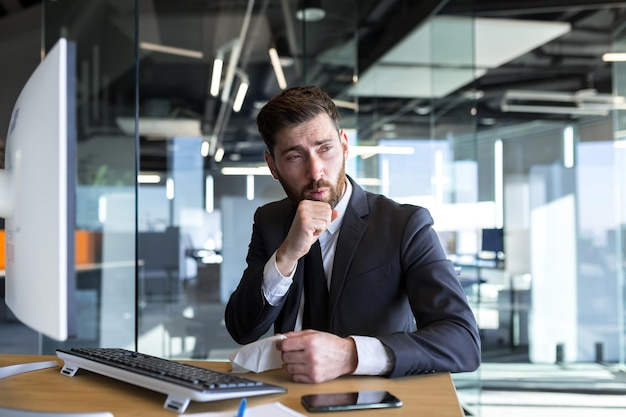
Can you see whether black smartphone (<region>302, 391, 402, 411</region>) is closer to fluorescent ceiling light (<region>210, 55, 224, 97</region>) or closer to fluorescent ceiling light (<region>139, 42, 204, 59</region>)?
fluorescent ceiling light (<region>210, 55, 224, 97</region>)

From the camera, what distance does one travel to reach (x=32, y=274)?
0.84 meters

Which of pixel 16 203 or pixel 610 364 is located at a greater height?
pixel 16 203

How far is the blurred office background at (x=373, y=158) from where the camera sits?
12.7 feet

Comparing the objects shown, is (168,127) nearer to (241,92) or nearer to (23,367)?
(241,92)

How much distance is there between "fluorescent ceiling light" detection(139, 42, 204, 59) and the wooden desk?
2.87 metres

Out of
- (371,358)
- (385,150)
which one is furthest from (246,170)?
(371,358)

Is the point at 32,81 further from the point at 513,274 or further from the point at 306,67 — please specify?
the point at 513,274

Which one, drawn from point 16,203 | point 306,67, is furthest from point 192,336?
point 16,203

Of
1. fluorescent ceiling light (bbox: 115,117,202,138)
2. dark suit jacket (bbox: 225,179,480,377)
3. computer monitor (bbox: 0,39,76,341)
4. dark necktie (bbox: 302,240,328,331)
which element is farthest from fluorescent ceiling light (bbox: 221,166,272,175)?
computer monitor (bbox: 0,39,76,341)

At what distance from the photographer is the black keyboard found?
1.03 meters

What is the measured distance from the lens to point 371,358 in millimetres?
1247

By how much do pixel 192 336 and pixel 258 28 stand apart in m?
1.94

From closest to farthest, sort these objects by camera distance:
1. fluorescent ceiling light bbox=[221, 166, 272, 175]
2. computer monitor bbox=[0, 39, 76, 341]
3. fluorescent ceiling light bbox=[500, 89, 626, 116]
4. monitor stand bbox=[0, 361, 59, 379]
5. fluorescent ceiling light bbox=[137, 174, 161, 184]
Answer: computer monitor bbox=[0, 39, 76, 341] < monitor stand bbox=[0, 361, 59, 379] < fluorescent ceiling light bbox=[221, 166, 272, 175] < fluorescent ceiling light bbox=[137, 174, 161, 184] < fluorescent ceiling light bbox=[500, 89, 626, 116]

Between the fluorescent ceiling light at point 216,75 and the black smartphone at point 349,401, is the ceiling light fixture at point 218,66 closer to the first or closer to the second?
the fluorescent ceiling light at point 216,75
